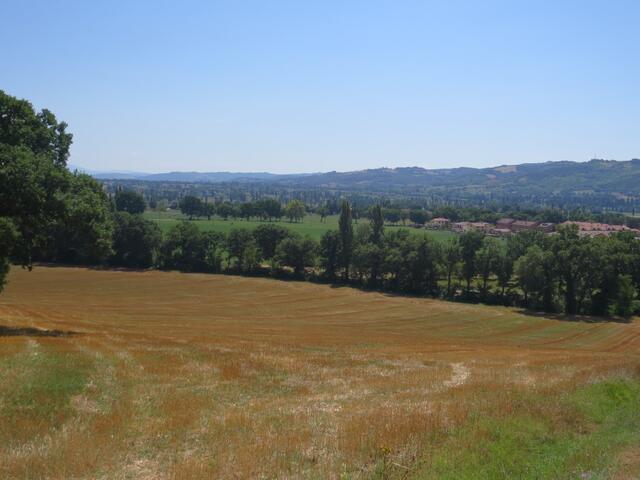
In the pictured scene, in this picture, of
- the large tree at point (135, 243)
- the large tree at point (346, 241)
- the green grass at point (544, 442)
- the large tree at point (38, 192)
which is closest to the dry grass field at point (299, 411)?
the green grass at point (544, 442)

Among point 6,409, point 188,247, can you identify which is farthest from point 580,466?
point 188,247

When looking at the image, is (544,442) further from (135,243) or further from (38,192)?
(135,243)

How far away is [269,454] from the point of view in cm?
1253

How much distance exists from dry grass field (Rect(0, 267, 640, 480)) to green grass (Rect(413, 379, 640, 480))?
0.17ft

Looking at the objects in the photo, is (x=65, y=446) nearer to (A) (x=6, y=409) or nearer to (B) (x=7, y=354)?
(A) (x=6, y=409)

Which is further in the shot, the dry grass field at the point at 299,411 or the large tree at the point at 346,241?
the large tree at the point at 346,241

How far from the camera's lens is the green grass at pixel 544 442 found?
11859mm

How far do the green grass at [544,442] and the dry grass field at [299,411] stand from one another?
0.05 metres

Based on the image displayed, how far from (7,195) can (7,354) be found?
9447 mm

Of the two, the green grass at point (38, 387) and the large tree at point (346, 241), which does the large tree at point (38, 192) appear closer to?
the green grass at point (38, 387)

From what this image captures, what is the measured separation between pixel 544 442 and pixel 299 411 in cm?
702

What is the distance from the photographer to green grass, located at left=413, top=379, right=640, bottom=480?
1186 centimetres

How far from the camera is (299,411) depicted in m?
16.7

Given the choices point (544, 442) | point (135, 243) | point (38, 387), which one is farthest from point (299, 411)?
point (135, 243)
